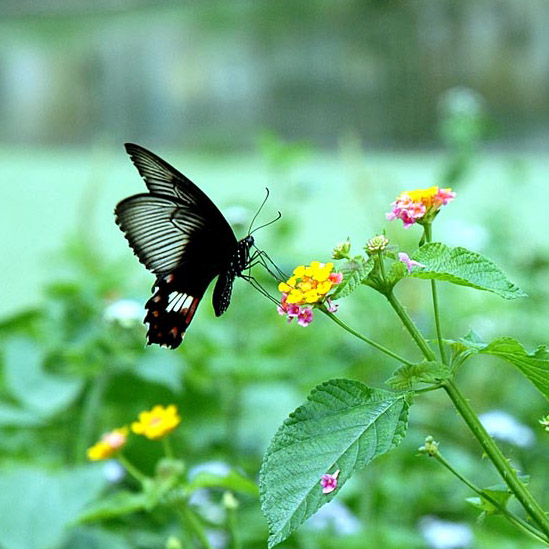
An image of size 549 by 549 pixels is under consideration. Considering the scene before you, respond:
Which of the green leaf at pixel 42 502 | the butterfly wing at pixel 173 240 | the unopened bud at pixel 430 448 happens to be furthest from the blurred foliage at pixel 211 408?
the unopened bud at pixel 430 448

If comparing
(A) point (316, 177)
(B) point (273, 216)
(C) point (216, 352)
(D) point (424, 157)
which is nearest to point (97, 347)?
Result: (C) point (216, 352)

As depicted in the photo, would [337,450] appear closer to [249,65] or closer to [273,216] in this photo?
[273,216]

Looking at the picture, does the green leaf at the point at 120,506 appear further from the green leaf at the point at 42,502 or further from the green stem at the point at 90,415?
the green stem at the point at 90,415

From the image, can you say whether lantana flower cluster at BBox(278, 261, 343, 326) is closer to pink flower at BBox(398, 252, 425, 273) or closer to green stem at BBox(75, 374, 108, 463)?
pink flower at BBox(398, 252, 425, 273)

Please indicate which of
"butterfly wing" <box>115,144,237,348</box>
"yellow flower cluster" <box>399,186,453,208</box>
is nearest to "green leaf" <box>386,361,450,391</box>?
"yellow flower cluster" <box>399,186,453,208</box>

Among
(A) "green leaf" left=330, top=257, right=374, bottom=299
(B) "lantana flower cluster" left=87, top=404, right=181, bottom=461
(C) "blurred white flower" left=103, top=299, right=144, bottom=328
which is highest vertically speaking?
(A) "green leaf" left=330, top=257, right=374, bottom=299

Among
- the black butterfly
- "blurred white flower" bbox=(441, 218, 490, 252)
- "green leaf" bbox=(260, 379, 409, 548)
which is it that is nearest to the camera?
"green leaf" bbox=(260, 379, 409, 548)
